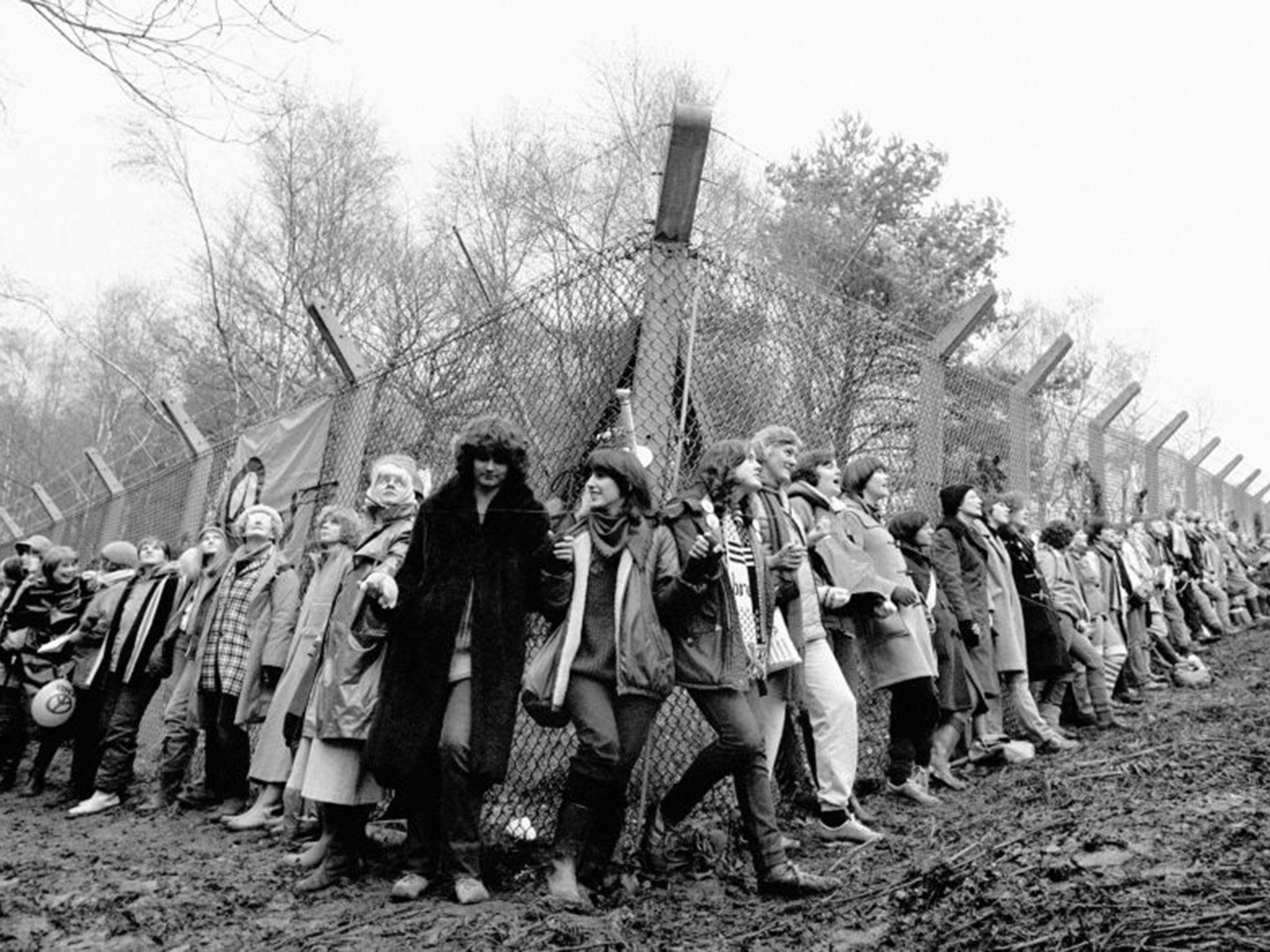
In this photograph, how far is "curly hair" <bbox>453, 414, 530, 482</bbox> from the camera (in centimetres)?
401

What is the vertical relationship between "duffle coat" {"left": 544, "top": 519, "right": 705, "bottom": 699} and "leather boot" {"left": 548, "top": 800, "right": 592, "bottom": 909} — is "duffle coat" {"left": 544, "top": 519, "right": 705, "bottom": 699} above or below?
above

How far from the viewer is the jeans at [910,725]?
5145 millimetres

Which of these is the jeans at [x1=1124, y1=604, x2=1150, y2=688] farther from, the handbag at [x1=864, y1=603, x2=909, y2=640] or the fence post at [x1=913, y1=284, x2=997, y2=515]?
the handbag at [x1=864, y1=603, x2=909, y2=640]

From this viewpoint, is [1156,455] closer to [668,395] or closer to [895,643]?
[895,643]

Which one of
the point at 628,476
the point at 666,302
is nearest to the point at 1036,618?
the point at 666,302

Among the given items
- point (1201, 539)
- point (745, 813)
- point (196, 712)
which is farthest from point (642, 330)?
point (1201, 539)

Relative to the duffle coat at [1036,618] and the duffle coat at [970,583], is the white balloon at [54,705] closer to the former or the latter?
the duffle coat at [970,583]

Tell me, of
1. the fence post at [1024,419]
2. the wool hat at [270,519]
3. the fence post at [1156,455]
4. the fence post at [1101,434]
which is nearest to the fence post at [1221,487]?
the fence post at [1156,455]

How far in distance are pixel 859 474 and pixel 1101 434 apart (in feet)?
18.7

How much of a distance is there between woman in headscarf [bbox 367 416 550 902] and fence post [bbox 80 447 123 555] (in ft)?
22.6

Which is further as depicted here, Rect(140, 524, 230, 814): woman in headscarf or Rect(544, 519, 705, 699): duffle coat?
Rect(140, 524, 230, 814): woman in headscarf

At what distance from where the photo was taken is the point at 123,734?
20.5 feet

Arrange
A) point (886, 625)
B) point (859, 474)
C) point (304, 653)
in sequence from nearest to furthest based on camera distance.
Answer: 1. point (304, 653)
2. point (886, 625)
3. point (859, 474)

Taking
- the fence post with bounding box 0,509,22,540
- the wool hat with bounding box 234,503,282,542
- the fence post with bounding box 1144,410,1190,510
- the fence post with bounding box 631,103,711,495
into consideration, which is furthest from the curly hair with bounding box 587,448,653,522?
the fence post with bounding box 0,509,22,540
